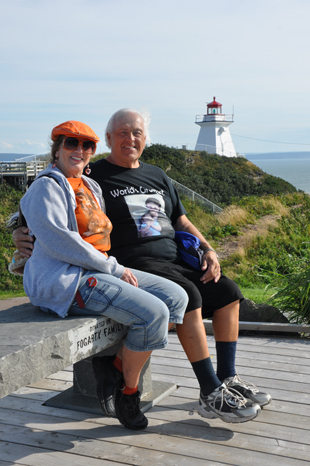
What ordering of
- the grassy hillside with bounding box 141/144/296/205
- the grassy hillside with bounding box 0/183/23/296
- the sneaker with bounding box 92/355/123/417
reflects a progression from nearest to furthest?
the sneaker with bounding box 92/355/123/417 < the grassy hillside with bounding box 0/183/23/296 < the grassy hillside with bounding box 141/144/296/205

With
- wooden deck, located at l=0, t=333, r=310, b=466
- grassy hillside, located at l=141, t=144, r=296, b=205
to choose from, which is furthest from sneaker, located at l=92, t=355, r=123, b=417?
grassy hillside, located at l=141, t=144, r=296, b=205

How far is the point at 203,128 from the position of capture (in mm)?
48812

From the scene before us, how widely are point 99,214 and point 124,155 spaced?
2.11ft

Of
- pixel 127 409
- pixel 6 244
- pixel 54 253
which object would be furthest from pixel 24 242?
pixel 6 244

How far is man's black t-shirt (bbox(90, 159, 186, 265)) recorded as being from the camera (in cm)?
298

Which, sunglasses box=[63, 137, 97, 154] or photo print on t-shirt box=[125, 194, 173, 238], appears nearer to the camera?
sunglasses box=[63, 137, 97, 154]

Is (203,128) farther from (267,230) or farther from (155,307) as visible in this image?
(155,307)

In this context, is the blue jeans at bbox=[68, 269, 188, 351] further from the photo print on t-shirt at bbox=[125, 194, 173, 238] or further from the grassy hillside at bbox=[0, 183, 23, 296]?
the grassy hillside at bbox=[0, 183, 23, 296]

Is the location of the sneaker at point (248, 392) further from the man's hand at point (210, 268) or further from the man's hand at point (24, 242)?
the man's hand at point (24, 242)

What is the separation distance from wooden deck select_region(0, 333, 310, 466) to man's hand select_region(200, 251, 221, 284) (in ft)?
2.35

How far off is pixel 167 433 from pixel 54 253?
109cm

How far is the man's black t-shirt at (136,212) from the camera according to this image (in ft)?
9.78

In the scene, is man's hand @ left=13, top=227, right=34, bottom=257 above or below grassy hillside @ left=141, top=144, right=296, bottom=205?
above

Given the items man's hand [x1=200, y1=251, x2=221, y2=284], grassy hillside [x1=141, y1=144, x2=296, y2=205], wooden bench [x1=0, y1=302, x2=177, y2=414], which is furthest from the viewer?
grassy hillside [x1=141, y1=144, x2=296, y2=205]
